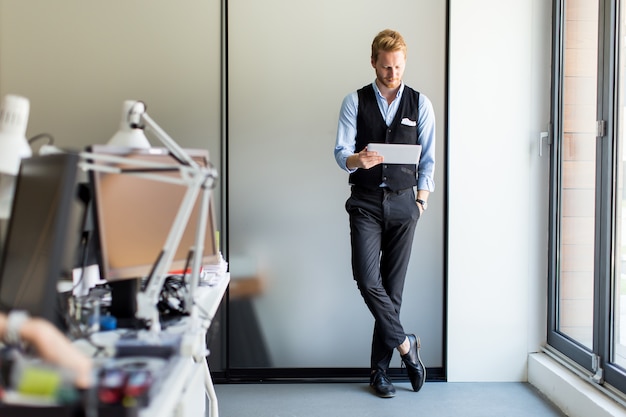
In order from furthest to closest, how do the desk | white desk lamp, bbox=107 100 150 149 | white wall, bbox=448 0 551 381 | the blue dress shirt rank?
white wall, bbox=448 0 551 381
the blue dress shirt
white desk lamp, bbox=107 100 150 149
the desk

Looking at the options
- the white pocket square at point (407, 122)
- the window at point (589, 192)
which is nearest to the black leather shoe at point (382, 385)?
the window at point (589, 192)

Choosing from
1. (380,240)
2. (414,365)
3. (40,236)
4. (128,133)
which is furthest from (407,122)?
(40,236)

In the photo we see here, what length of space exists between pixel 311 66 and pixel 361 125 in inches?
20.3

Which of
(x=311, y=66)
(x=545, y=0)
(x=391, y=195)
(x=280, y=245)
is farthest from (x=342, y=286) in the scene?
(x=545, y=0)

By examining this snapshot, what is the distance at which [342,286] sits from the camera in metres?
2.93

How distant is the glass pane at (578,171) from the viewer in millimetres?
2559

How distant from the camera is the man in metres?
2.53

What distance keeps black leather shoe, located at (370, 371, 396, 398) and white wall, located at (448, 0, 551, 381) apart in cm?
41

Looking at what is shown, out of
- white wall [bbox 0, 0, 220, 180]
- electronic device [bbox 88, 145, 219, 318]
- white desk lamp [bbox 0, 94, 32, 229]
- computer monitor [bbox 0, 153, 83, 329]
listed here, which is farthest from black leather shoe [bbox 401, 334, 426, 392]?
white desk lamp [bbox 0, 94, 32, 229]

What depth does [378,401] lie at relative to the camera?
2.61m

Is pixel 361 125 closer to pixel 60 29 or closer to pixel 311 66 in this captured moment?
pixel 311 66

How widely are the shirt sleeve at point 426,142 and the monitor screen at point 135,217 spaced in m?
1.51

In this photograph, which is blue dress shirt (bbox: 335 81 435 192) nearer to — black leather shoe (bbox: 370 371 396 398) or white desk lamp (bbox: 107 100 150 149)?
black leather shoe (bbox: 370 371 396 398)

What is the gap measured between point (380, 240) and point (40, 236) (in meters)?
1.83
